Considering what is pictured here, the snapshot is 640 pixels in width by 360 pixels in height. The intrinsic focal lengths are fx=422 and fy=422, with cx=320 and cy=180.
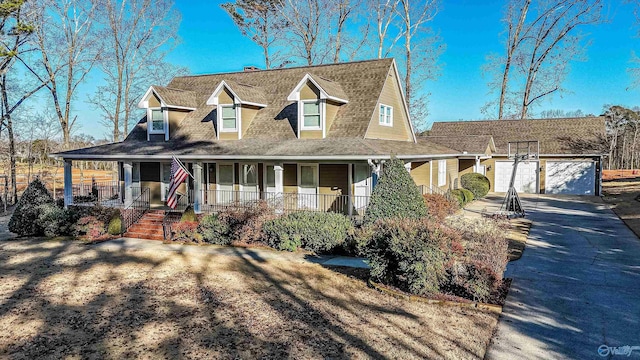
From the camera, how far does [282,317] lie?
26.1ft

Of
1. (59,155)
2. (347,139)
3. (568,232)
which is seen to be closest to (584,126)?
(568,232)

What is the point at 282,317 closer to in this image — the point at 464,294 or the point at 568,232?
the point at 464,294

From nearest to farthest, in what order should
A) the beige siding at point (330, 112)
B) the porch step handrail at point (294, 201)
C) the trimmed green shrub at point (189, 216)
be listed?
the trimmed green shrub at point (189, 216) < the porch step handrail at point (294, 201) < the beige siding at point (330, 112)

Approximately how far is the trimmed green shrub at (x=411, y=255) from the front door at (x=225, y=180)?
11.2m

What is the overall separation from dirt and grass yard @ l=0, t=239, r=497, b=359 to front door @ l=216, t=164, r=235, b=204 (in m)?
7.62

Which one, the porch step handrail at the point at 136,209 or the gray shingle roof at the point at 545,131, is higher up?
the gray shingle roof at the point at 545,131

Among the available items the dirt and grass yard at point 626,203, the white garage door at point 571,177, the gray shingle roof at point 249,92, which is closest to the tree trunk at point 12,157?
the gray shingle roof at point 249,92

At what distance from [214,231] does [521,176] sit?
24.6 m

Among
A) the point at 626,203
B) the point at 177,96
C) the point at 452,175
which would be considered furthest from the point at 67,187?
the point at 626,203

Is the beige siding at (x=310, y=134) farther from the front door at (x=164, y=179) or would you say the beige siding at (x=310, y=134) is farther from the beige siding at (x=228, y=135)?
the front door at (x=164, y=179)

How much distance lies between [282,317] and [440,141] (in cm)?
2203

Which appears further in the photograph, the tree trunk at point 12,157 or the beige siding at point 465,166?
the beige siding at point 465,166

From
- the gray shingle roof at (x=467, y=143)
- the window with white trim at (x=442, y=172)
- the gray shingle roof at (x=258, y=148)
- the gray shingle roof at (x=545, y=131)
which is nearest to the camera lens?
the gray shingle roof at (x=258, y=148)

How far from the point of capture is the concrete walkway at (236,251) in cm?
1233
